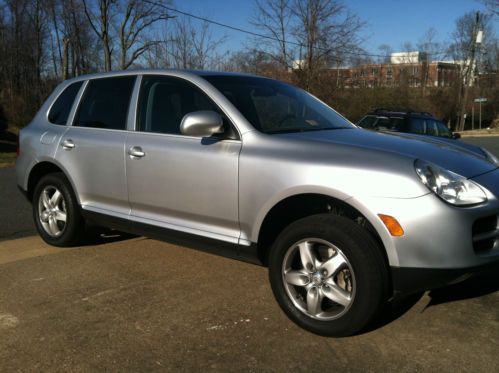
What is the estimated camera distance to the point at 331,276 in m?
3.10

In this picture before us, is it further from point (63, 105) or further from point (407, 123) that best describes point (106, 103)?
point (407, 123)

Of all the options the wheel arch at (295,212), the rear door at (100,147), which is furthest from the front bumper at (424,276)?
the rear door at (100,147)

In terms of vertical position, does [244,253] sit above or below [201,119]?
below

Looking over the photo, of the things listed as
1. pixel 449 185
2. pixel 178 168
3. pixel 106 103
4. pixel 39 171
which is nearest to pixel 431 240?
pixel 449 185

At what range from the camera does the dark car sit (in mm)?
10243

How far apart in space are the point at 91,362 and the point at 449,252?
208cm

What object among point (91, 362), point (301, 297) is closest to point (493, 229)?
point (301, 297)

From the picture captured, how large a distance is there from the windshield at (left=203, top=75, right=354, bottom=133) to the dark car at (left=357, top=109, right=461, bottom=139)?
20.0ft

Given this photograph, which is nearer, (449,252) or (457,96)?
(449,252)

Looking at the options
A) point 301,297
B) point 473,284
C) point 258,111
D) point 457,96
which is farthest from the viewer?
point 457,96

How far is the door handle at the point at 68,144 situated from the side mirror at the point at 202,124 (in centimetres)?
161

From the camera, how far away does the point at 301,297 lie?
10.9 feet

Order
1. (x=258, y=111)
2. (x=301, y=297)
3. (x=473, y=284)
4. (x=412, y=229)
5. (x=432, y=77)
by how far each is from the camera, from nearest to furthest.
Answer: (x=412, y=229), (x=301, y=297), (x=258, y=111), (x=473, y=284), (x=432, y=77)

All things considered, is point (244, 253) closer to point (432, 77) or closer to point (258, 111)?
point (258, 111)
